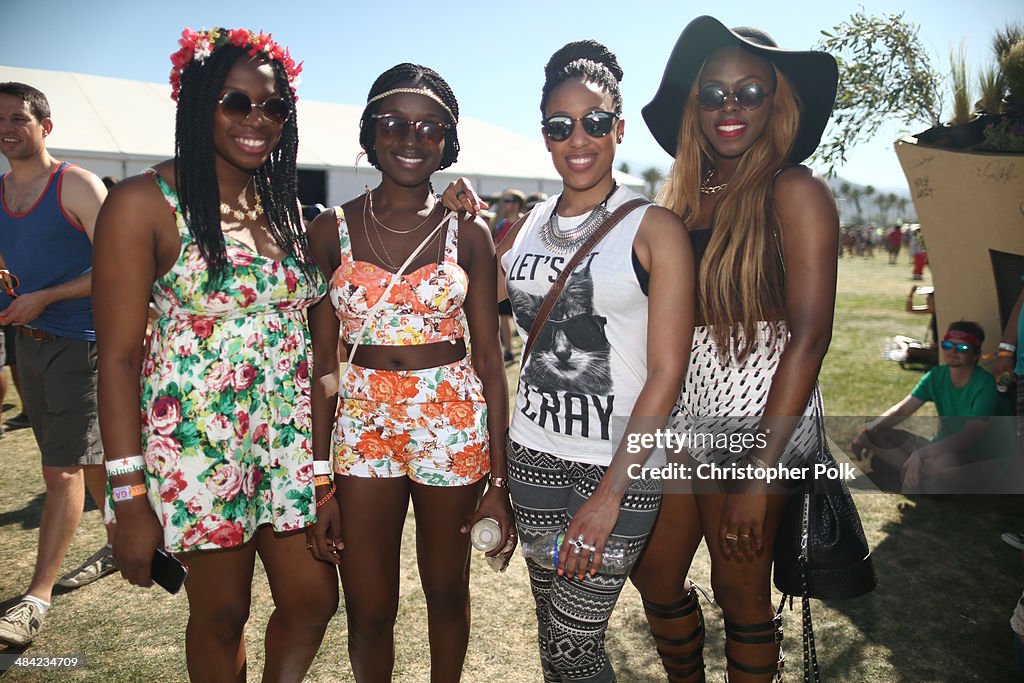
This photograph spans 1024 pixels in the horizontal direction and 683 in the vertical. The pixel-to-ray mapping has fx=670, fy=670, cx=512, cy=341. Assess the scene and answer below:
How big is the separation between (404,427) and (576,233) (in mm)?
902

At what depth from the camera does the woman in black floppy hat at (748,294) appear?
6.82 ft

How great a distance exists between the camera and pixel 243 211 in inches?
87.9

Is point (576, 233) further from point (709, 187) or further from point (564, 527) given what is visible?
point (564, 527)

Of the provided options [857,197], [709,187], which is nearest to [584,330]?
[709,187]

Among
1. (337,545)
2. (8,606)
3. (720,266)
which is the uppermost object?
(720,266)

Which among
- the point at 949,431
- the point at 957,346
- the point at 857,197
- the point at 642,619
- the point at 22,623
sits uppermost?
the point at 857,197

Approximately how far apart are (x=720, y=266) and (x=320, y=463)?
1.51 metres

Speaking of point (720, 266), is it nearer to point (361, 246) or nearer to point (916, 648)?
point (361, 246)

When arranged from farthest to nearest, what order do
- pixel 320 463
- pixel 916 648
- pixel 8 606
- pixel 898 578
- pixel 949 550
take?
pixel 949 550
pixel 898 578
pixel 8 606
pixel 916 648
pixel 320 463

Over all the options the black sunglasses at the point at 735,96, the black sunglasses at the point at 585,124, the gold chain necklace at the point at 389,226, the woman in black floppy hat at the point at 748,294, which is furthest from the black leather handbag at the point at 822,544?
the gold chain necklace at the point at 389,226

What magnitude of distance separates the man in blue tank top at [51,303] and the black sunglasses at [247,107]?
1.89m

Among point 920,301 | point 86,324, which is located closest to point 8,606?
point 86,324

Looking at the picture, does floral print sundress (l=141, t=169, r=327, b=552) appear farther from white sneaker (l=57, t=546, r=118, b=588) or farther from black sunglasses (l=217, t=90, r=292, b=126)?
white sneaker (l=57, t=546, r=118, b=588)

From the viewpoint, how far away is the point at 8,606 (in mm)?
3480
